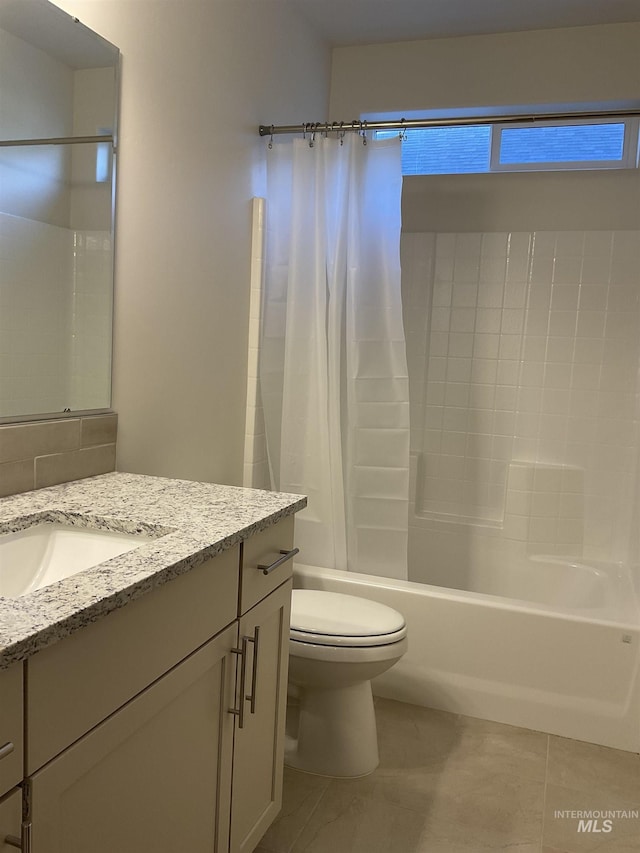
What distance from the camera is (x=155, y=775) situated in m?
1.14

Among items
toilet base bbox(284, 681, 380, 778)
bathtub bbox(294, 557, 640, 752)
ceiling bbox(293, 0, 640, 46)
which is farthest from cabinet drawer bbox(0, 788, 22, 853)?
ceiling bbox(293, 0, 640, 46)

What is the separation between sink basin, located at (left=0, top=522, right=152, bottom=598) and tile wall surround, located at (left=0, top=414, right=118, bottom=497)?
0.68 feet

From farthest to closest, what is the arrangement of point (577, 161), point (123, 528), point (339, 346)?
point (577, 161) < point (339, 346) < point (123, 528)

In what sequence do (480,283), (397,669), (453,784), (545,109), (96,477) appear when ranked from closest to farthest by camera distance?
(96,477) < (453,784) < (397,669) < (545,109) < (480,283)

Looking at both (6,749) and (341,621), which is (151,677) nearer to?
(6,749)

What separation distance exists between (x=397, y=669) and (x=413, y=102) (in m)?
2.29

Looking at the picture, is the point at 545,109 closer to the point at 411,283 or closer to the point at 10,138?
the point at 411,283

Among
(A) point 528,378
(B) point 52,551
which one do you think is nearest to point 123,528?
(B) point 52,551

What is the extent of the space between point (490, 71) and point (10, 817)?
9.90ft

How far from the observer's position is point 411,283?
3309 millimetres

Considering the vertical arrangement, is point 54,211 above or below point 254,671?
above

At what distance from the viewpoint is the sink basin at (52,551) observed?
128cm

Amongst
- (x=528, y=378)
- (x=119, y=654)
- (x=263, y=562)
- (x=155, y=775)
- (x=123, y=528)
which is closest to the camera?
(x=119, y=654)

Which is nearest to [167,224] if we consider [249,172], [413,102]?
[249,172]
